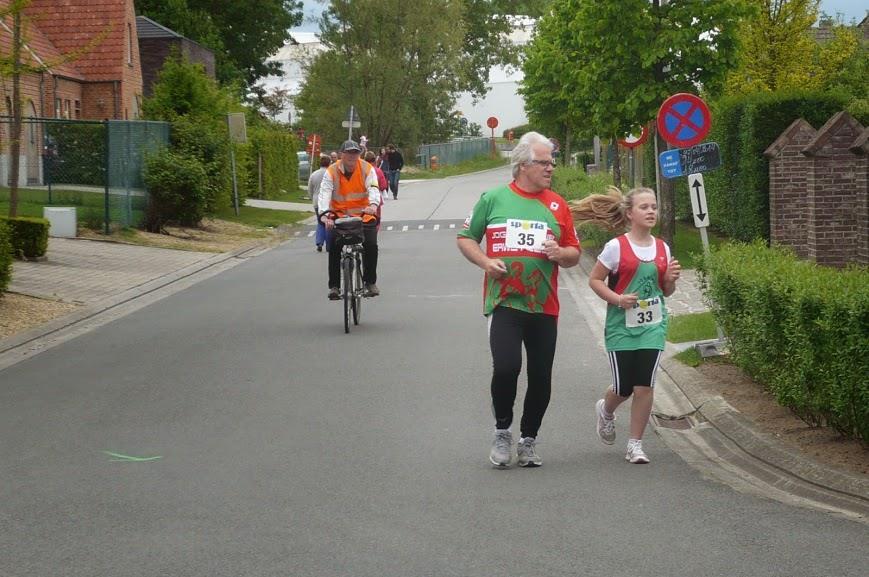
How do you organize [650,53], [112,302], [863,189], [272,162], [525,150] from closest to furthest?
1. [525,150]
2. [863,189]
3. [112,302]
4. [650,53]
5. [272,162]

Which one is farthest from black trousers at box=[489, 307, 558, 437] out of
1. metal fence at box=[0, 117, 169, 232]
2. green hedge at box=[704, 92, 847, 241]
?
metal fence at box=[0, 117, 169, 232]

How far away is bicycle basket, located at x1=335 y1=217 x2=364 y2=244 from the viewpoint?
14.9 m

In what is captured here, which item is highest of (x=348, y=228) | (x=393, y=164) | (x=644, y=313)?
(x=393, y=164)

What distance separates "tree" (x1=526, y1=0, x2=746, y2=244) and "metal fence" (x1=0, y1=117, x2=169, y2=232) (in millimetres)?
9303

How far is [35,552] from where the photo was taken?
20.8 feet

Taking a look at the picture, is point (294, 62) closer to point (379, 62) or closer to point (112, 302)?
point (379, 62)

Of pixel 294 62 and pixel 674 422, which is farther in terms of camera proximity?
pixel 294 62

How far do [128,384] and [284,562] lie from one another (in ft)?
19.2

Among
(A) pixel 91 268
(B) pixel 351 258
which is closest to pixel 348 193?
(B) pixel 351 258

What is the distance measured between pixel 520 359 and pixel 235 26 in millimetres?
62506

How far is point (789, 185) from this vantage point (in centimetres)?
2098

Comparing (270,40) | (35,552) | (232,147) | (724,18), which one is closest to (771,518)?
(35,552)

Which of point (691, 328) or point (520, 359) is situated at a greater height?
point (520, 359)

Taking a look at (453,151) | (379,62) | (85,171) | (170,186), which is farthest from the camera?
(453,151)
